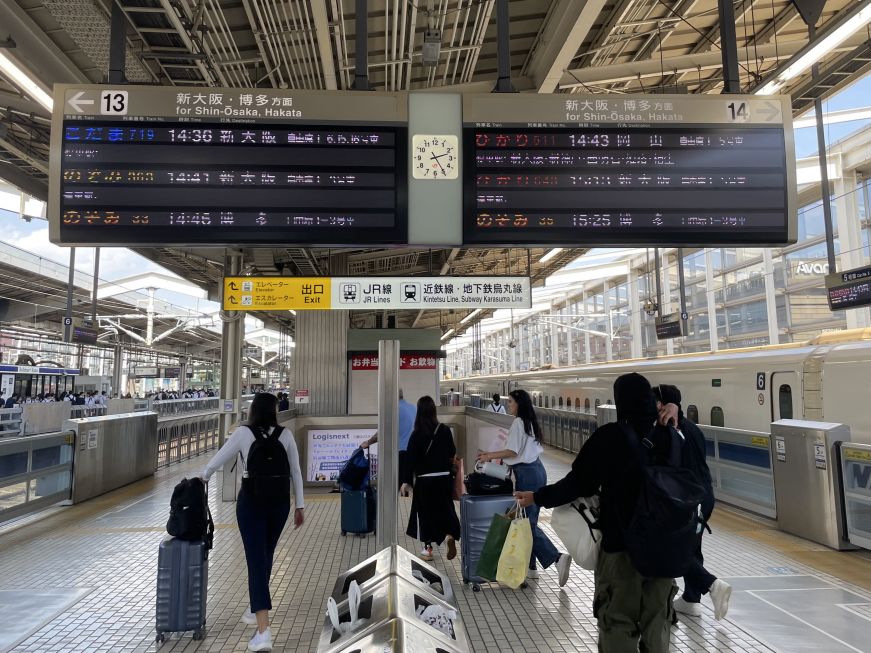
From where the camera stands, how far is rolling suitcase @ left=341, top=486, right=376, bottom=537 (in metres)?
6.67

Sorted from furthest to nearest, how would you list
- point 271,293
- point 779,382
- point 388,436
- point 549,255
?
point 549,255 < point 779,382 < point 271,293 < point 388,436

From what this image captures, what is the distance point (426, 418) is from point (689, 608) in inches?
105

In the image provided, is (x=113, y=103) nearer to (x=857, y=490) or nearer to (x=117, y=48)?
(x=117, y=48)

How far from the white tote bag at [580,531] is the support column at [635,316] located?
31905mm

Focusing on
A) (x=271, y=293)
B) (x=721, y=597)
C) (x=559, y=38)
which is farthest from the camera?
(x=271, y=293)

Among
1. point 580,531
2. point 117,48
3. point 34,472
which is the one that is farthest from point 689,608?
point 34,472

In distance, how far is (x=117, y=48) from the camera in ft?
13.5

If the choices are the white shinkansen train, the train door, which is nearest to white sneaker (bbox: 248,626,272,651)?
the white shinkansen train

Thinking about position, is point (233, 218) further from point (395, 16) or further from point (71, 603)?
point (71, 603)

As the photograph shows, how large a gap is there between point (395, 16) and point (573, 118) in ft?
7.64

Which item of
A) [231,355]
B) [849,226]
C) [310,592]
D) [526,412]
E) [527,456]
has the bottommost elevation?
[310,592]

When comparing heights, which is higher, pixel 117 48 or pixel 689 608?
pixel 117 48

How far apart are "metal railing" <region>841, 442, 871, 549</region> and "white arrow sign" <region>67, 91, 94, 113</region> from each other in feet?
23.6

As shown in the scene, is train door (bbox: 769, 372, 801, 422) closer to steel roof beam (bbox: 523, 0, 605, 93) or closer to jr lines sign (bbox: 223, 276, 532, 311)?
jr lines sign (bbox: 223, 276, 532, 311)
